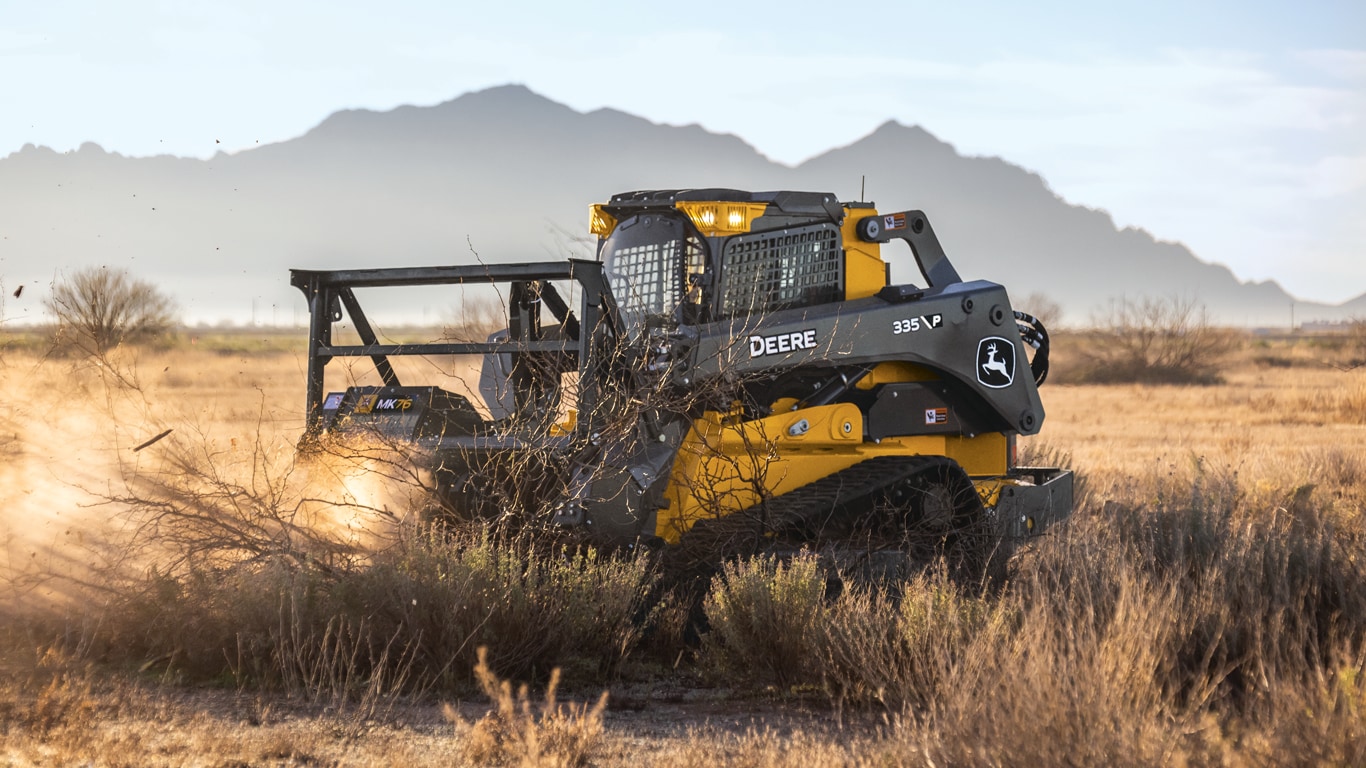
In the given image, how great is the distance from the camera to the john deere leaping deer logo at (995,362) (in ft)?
29.7

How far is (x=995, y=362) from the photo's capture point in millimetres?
9109

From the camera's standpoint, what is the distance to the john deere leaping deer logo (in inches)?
356

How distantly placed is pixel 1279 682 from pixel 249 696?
185 inches

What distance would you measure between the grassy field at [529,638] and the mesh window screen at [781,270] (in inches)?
76.8

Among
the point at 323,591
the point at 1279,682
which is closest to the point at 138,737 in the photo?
the point at 323,591

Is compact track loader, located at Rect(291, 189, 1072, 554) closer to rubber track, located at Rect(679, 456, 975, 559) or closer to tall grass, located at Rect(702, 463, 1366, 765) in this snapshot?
rubber track, located at Rect(679, 456, 975, 559)

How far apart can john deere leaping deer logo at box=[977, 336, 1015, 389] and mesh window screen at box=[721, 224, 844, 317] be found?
3.54 feet

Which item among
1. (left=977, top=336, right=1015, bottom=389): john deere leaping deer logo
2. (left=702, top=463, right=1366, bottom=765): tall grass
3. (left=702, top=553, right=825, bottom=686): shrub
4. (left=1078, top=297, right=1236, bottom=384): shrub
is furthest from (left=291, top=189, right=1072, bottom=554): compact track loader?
(left=1078, top=297, right=1236, bottom=384): shrub

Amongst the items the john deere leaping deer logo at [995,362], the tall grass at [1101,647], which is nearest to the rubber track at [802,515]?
the tall grass at [1101,647]

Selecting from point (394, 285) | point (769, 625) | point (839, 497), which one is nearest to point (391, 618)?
point (769, 625)

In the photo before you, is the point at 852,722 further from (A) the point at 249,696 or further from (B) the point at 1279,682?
(A) the point at 249,696

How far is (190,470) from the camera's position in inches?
285

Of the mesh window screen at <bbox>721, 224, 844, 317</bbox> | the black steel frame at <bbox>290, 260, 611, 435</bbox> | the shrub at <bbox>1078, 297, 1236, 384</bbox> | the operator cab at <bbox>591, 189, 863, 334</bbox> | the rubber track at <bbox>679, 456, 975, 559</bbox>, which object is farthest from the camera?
the shrub at <bbox>1078, 297, 1236, 384</bbox>

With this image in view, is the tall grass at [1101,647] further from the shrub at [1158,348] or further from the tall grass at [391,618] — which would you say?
the shrub at [1158,348]
